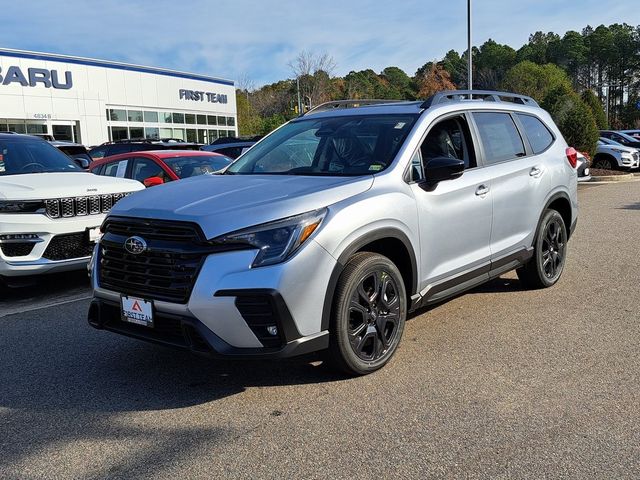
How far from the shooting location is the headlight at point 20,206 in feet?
19.0

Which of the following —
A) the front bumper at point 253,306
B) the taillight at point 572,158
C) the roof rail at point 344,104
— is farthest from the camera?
the taillight at point 572,158

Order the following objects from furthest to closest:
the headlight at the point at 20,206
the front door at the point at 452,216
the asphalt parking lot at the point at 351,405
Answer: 1. the headlight at the point at 20,206
2. the front door at the point at 452,216
3. the asphalt parking lot at the point at 351,405

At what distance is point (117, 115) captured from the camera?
37969 millimetres

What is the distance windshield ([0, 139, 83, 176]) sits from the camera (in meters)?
7.01

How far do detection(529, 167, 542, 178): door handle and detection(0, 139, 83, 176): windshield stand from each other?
17.7ft

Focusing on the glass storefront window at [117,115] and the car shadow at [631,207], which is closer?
the car shadow at [631,207]

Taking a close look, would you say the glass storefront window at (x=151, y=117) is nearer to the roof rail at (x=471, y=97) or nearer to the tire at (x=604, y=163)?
the tire at (x=604, y=163)

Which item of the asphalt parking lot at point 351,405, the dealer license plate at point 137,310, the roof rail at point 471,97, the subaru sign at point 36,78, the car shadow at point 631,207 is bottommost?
the asphalt parking lot at point 351,405

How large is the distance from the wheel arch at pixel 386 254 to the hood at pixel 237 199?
306mm

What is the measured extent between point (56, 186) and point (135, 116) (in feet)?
116

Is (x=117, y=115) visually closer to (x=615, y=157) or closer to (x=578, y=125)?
(x=578, y=125)

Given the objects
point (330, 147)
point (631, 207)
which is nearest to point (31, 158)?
point (330, 147)

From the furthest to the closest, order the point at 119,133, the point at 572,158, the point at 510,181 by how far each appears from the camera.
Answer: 1. the point at 119,133
2. the point at 572,158
3. the point at 510,181

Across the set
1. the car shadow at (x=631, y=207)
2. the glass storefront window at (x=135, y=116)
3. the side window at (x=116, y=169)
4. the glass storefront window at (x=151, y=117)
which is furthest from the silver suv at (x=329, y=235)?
the glass storefront window at (x=151, y=117)
